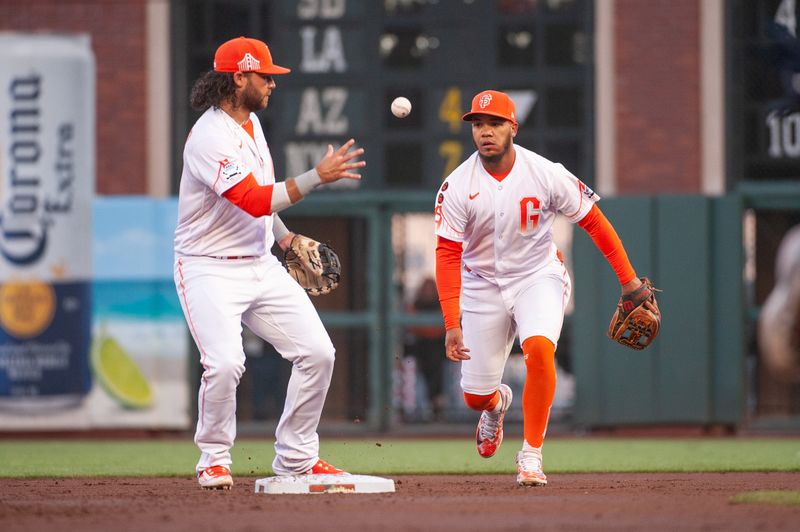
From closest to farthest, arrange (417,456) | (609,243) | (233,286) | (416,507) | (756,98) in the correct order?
(416,507) → (233,286) → (609,243) → (417,456) → (756,98)

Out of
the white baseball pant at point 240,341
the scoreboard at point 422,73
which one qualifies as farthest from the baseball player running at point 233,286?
the scoreboard at point 422,73

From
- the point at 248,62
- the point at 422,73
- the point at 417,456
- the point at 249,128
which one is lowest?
the point at 417,456

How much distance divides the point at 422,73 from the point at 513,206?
6.71 meters

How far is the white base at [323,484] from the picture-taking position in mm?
8281

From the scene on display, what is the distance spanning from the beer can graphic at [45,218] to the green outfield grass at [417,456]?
0.84 m

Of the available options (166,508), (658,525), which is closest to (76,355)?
(166,508)

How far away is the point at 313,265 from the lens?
29.3ft

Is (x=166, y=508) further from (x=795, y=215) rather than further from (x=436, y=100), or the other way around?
(x=795, y=215)

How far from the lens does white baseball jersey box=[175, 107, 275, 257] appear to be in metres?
8.41

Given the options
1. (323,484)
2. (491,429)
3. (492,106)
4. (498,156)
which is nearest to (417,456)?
(491,429)

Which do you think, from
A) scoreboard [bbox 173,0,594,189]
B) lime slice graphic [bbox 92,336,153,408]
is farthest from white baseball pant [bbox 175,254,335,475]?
lime slice graphic [bbox 92,336,153,408]

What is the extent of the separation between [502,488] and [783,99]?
798 centimetres

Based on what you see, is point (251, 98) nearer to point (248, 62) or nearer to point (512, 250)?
point (248, 62)

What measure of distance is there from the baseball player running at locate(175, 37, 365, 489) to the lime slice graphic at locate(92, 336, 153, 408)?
7234 millimetres
